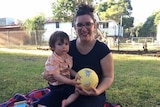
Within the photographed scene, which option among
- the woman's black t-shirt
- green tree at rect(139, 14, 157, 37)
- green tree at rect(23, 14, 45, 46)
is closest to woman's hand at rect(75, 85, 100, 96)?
the woman's black t-shirt

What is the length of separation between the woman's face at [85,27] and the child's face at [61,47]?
0.19 m

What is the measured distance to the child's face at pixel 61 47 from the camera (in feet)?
8.53

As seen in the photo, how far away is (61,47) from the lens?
2605 millimetres

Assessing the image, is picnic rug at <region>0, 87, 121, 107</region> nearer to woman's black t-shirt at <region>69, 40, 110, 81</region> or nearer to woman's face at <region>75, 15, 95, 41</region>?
woman's black t-shirt at <region>69, 40, 110, 81</region>

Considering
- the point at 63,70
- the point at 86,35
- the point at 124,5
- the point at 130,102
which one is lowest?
the point at 130,102

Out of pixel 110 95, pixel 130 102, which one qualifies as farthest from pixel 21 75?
pixel 130 102

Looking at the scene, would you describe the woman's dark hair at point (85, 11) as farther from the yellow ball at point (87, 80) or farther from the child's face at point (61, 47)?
the yellow ball at point (87, 80)

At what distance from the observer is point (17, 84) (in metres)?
5.43

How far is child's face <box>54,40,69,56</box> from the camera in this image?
2.60m

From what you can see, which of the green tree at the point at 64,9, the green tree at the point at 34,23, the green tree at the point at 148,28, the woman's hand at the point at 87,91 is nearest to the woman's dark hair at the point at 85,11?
the woman's hand at the point at 87,91

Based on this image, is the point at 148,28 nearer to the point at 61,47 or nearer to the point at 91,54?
the point at 91,54

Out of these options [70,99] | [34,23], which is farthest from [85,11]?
[34,23]

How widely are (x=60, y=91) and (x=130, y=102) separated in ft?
6.81

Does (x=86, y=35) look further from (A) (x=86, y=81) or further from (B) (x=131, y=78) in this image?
(B) (x=131, y=78)
